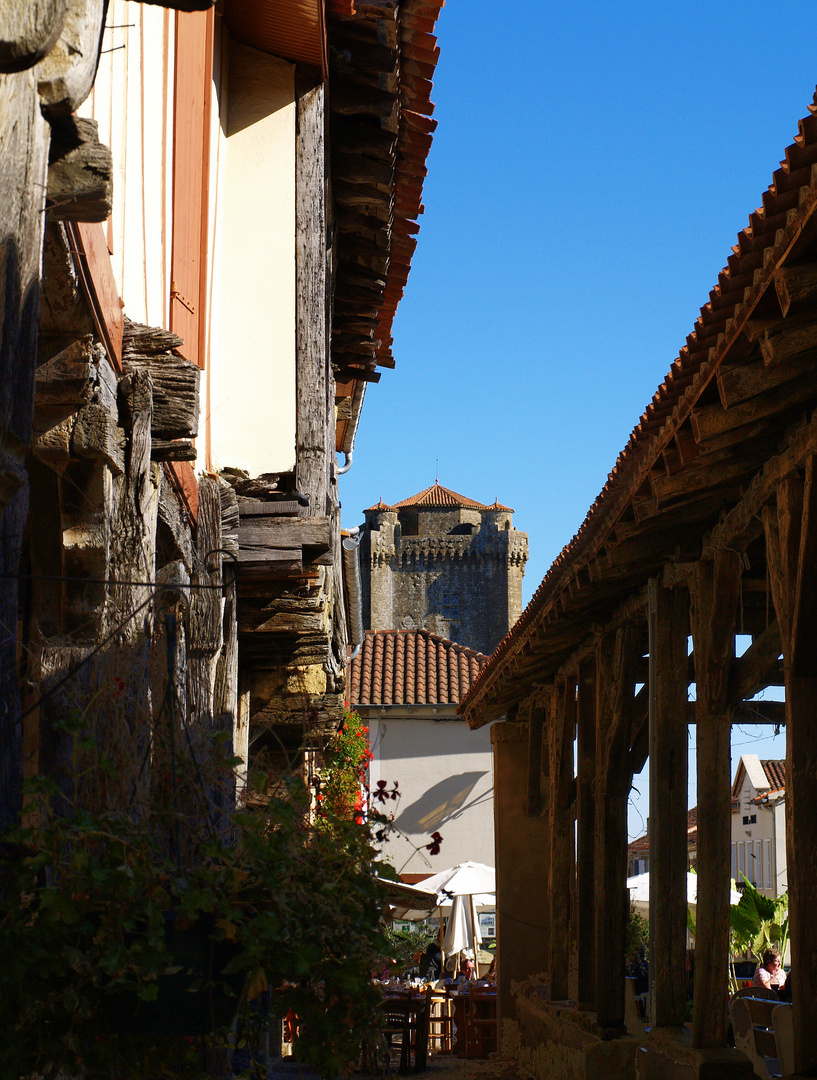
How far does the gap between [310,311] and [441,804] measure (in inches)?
813

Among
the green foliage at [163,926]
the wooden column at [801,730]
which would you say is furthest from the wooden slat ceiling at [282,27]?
the green foliage at [163,926]

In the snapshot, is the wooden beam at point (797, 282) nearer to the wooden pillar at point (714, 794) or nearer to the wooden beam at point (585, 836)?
the wooden pillar at point (714, 794)

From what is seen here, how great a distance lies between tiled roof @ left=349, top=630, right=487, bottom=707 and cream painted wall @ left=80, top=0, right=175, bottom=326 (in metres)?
21.4

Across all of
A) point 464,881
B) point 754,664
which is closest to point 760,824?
point 464,881

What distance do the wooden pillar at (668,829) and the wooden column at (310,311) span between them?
2248 mm

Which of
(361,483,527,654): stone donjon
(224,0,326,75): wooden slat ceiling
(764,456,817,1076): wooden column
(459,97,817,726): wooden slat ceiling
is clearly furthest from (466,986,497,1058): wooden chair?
(361,483,527,654): stone donjon

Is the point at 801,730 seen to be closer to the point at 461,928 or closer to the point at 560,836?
the point at 560,836

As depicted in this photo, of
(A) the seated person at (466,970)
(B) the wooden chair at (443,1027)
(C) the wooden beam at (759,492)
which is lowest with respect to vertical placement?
(B) the wooden chair at (443,1027)

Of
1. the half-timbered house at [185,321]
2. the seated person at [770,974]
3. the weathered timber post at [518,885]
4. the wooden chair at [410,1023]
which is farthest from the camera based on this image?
the weathered timber post at [518,885]

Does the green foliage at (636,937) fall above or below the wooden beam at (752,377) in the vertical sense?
below

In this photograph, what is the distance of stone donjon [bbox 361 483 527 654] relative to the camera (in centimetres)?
6788

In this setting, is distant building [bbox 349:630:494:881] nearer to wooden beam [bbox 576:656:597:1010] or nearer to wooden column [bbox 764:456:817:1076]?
wooden beam [bbox 576:656:597:1010]

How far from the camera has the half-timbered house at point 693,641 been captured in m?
4.28

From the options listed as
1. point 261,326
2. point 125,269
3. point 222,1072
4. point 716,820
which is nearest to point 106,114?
point 125,269
